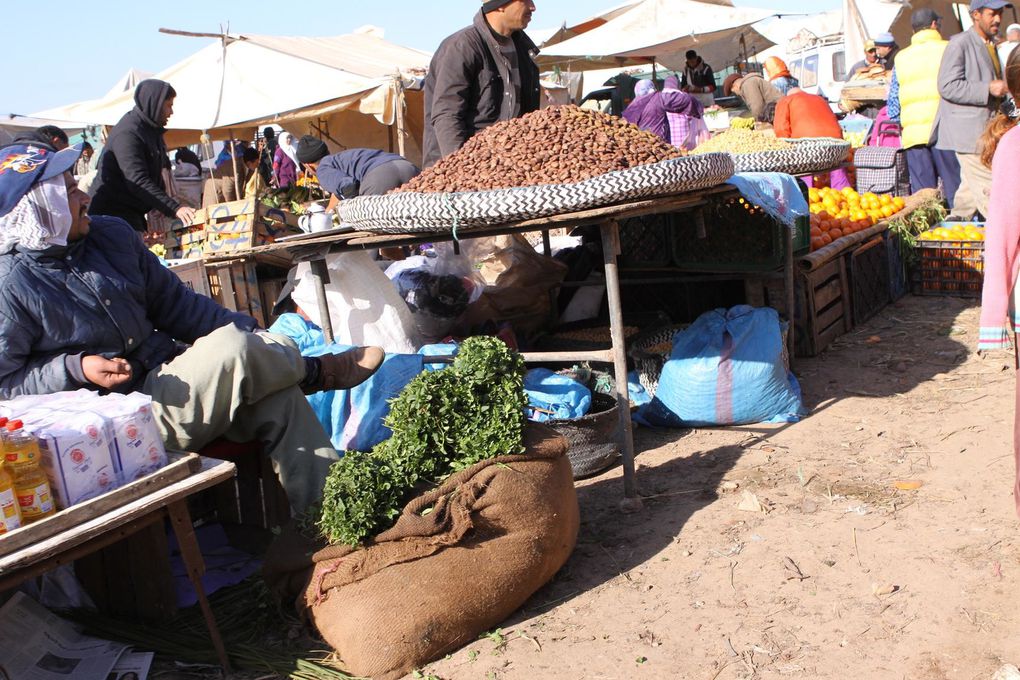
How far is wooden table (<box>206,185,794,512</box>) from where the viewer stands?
342 centimetres

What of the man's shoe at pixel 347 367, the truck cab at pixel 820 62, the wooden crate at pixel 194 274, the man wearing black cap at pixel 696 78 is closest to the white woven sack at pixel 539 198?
the man's shoe at pixel 347 367

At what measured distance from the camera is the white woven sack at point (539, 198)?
10.8 ft

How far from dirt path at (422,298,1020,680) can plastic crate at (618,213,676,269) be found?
1255 millimetres

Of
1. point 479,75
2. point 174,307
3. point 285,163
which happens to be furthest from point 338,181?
point 285,163

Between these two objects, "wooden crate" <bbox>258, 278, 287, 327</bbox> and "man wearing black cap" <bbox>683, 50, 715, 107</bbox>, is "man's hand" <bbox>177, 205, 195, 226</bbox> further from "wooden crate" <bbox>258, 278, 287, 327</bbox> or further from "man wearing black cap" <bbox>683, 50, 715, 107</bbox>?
"man wearing black cap" <bbox>683, 50, 715, 107</bbox>

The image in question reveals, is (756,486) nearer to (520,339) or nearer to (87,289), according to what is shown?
(520,339)

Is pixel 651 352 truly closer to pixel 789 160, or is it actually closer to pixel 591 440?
pixel 591 440

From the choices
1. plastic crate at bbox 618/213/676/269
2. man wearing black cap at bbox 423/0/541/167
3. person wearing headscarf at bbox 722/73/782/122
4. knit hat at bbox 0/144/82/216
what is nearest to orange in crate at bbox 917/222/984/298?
plastic crate at bbox 618/213/676/269

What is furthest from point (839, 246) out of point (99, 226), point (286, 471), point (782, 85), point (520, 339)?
point (782, 85)

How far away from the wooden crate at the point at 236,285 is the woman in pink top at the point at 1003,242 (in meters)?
4.73

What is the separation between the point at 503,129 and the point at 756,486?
5.90 ft

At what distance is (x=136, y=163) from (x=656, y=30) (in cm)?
1103

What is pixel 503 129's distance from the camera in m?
3.87

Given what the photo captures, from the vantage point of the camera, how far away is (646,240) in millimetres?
5395
